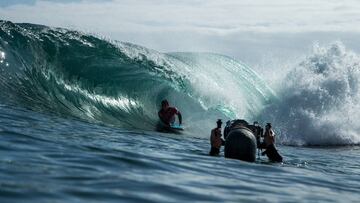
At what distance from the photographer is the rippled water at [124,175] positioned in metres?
7.15

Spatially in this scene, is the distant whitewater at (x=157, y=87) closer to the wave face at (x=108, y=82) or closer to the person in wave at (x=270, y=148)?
the wave face at (x=108, y=82)

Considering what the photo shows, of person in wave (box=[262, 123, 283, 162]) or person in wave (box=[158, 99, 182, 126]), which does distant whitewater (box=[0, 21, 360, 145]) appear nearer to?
person in wave (box=[158, 99, 182, 126])

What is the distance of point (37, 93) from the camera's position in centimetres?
1877

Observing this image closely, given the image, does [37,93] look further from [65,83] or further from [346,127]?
[346,127]

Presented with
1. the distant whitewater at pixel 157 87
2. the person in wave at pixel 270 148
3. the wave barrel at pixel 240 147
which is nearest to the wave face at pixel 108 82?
the distant whitewater at pixel 157 87

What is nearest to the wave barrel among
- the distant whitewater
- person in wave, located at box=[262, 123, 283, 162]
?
person in wave, located at box=[262, 123, 283, 162]

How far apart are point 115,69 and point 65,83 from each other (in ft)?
13.1

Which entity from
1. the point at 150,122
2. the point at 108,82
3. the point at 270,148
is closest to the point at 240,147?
the point at 270,148

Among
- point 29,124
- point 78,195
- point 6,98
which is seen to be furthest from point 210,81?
point 78,195

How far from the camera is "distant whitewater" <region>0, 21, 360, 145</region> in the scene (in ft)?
64.9

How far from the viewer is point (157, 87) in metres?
26.1

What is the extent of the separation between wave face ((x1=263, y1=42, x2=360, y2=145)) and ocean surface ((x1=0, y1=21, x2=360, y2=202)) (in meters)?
0.07

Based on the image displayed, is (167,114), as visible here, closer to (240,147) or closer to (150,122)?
(150,122)

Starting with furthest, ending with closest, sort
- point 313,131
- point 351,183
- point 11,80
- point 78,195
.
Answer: point 313,131
point 11,80
point 351,183
point 78,195
